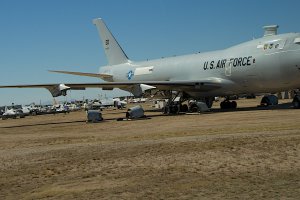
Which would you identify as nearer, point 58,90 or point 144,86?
point 58,90

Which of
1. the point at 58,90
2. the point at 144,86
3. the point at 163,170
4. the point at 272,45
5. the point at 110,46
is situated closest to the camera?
the point at 163,170

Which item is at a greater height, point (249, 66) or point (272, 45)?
point (272, 45)

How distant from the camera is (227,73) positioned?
109 feet

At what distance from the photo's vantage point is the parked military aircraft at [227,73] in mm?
28922

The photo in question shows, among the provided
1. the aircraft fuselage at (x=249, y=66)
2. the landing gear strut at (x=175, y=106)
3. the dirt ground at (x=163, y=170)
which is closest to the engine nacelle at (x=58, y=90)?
the landing gear strut at (x=175, y=106)

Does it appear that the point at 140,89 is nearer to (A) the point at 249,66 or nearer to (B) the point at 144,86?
(B) the point at 144,86

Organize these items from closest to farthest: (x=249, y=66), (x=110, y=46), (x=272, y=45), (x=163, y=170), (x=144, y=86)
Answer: (x=163, y=170), (x=272, y=45), (x=249, y=66), (x=144, y=86), (x=110, y=46)

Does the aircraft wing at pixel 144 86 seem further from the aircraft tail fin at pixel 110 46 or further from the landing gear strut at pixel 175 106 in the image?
the aircraft tail fin at pixel 110 46

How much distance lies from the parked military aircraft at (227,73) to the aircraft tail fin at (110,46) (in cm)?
863

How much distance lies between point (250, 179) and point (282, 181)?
0.60 m

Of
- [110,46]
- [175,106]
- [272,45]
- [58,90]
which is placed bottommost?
[175,106]

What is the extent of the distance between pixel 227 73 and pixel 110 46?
22.6 m

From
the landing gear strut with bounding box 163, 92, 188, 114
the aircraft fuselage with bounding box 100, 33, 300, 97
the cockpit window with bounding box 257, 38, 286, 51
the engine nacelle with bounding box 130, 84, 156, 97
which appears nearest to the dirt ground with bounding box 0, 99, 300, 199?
the aircraft fuselage with bounding box 100, 33, 300, 97

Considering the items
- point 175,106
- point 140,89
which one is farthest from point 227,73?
point 140,89
